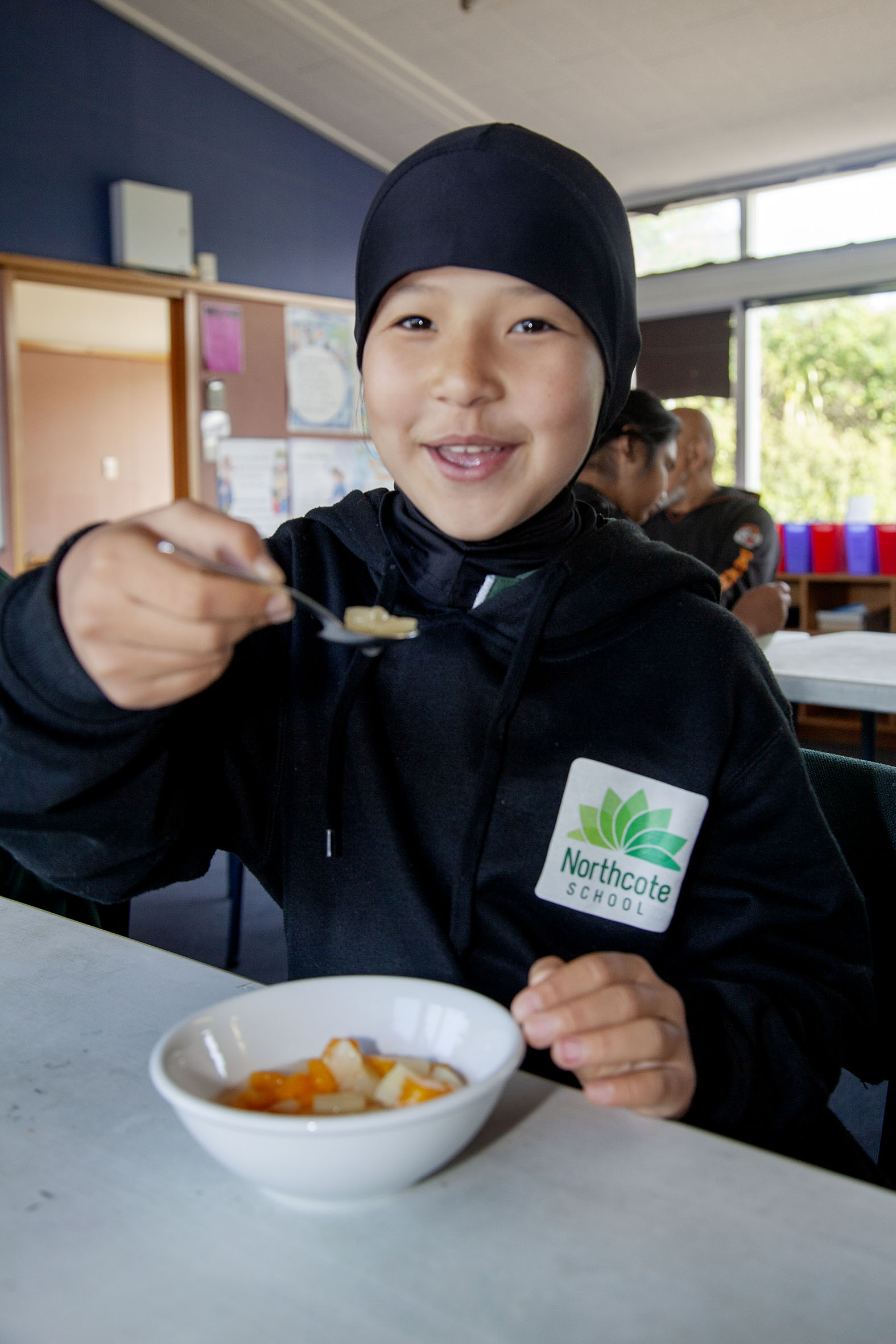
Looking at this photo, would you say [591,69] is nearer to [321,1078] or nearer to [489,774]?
[489,774]

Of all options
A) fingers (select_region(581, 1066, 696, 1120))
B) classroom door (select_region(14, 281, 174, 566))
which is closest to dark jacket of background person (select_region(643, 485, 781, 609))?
fingers (select_region(581, 1066, 696, 1120))

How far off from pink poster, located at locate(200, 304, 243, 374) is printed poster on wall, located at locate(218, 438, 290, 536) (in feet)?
1.22

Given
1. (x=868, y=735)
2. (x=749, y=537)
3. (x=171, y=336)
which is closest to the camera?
(x=868, y=735)

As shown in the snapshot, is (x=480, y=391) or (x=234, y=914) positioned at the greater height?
(x=480, y=391)

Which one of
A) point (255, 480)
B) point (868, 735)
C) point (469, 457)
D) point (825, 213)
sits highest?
point (825, 213)

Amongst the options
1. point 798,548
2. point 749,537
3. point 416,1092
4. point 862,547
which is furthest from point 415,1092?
point 798,548

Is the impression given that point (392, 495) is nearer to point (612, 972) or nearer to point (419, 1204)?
point (612, 972)

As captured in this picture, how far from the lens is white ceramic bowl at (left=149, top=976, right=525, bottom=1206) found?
1.59 ft

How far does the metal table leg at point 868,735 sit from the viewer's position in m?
2.75

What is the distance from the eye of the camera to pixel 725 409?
6.20 meters

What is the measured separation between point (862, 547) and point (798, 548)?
0.34m

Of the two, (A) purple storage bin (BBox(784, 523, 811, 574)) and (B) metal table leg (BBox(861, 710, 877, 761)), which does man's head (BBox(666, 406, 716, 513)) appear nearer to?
(B) metal table leg (BBox(861, 710, 877, 761))

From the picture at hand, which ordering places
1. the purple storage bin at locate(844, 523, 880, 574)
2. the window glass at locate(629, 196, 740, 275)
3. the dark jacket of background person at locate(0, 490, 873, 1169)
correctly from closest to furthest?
the dark jacket of background person at locate(0, 490, 873, 1169) < the purple storage bin at locate(844, 523, 880, 574) < the window glass at locate(629, 196, 740, 275)

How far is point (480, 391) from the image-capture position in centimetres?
85
